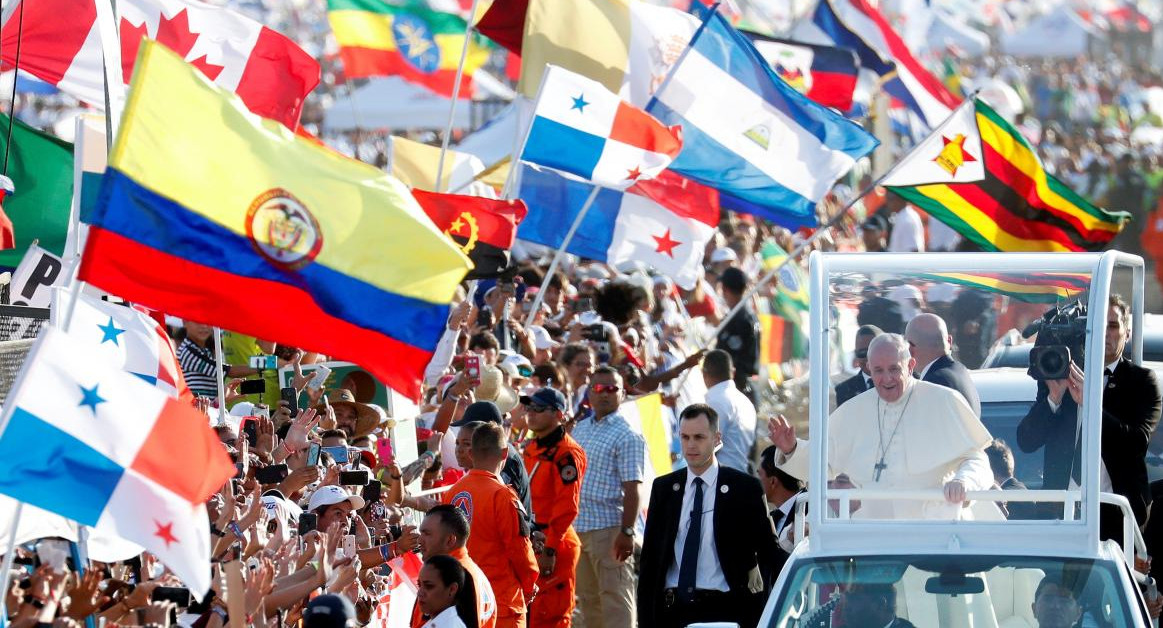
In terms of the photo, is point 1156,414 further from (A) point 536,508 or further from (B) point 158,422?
(B) point 158,422

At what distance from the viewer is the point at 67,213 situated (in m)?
10.2

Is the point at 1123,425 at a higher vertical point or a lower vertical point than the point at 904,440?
higher

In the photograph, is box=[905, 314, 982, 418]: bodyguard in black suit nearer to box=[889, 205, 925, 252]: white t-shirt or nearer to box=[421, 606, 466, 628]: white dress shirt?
box=[421, 606, 466, 628]: white dress shirt

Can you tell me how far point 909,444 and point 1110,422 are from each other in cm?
155

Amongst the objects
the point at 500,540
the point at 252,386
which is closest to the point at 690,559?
the point at 500,540

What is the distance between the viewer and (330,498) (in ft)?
25.7

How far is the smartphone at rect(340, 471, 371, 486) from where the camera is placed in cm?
816

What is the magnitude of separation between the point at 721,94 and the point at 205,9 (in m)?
3.97

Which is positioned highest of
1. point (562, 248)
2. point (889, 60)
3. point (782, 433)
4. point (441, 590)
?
point (889, 60)

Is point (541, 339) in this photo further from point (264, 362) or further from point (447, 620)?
point (447, 620)

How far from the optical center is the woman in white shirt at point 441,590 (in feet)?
24.4

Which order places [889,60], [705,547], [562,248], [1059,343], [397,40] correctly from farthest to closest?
[889,60], [397,40], [562,248], [705,547], [1059,343]

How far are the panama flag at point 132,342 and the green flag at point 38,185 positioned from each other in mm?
2507

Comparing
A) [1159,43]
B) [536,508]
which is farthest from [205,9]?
[1159,43]
